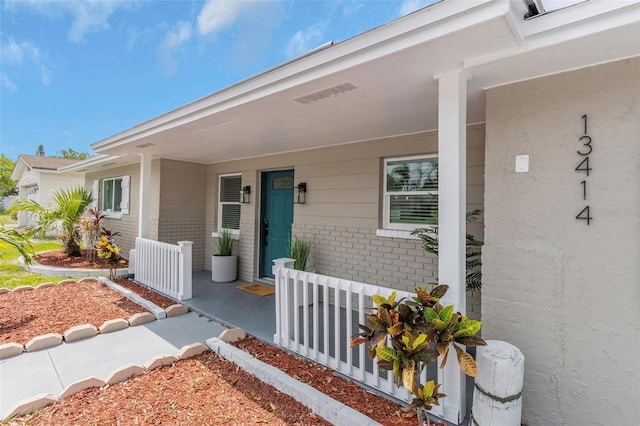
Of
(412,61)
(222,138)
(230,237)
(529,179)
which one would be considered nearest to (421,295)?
(529,179)

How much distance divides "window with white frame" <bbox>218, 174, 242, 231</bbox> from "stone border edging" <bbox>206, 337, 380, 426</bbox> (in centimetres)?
365

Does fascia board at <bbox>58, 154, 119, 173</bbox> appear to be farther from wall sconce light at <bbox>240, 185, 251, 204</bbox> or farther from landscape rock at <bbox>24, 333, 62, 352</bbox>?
landscape rock at <bbox>24, 333, 62, 352</bbox>

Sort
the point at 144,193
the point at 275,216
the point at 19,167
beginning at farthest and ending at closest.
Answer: the point at 19,167 < the point at 275,216 < the point at 144,193

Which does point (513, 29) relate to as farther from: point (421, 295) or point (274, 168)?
point (274, 168)

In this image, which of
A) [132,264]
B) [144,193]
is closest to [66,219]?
[132,264]

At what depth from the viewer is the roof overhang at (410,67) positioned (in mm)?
1634

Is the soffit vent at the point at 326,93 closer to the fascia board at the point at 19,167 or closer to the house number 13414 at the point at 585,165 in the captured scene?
the house number 13414 at the point at 585,165

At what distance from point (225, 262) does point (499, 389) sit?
507 centimetres

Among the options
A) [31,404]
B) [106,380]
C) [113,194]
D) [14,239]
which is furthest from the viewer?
[113,194]

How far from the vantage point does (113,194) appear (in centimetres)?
866

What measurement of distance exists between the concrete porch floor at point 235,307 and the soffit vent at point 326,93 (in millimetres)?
2533

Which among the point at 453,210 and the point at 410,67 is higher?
the point at 410,67

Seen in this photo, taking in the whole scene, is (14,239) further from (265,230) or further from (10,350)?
(265,230)

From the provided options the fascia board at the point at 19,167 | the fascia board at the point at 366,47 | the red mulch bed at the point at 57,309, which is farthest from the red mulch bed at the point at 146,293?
the fascia board at the point at 19,167
